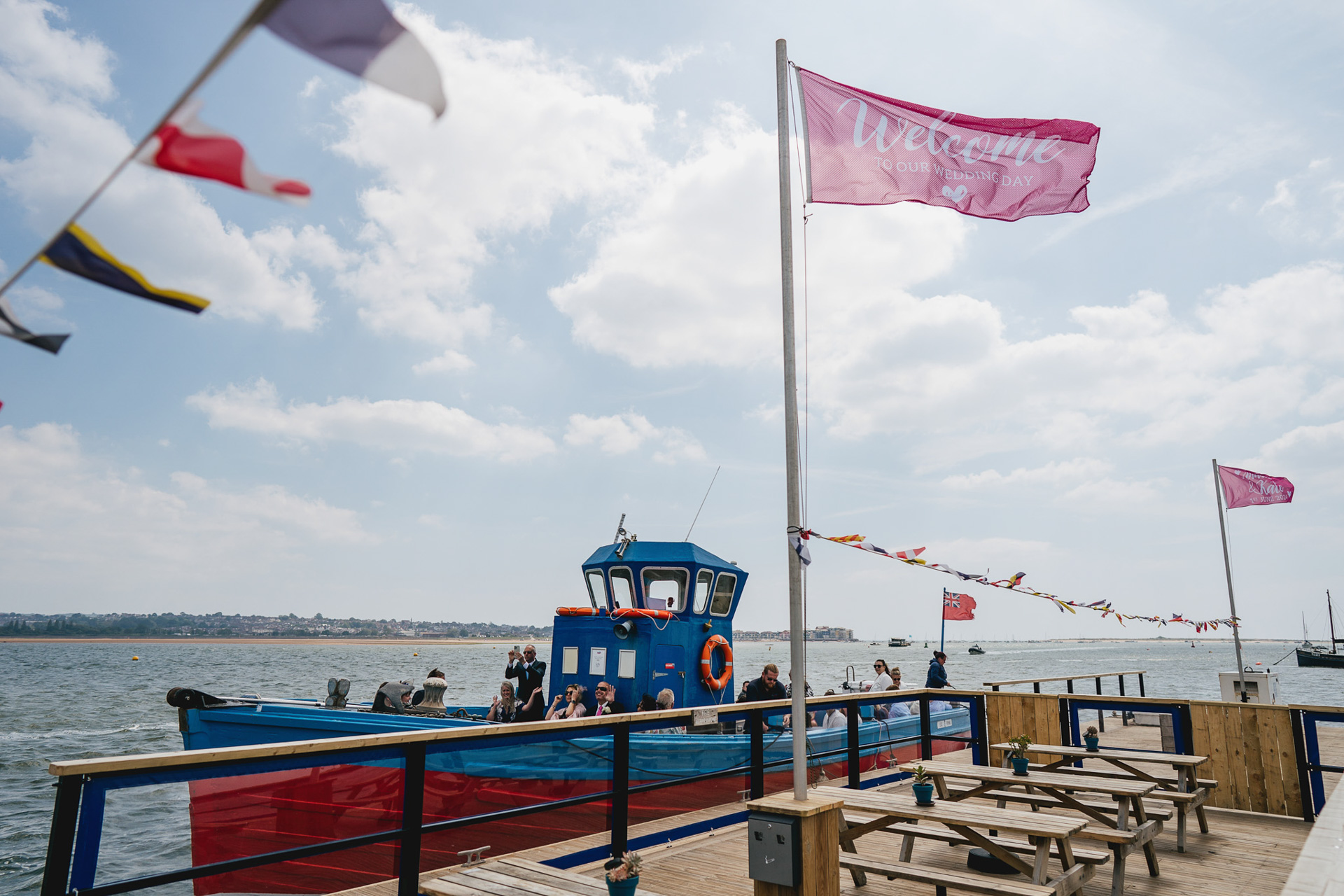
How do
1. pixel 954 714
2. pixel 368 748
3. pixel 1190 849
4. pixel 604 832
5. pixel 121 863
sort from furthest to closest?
pixel 954 714, pixel 121 863, pixel 1190 849, pixel 604 832, pixel 368 748

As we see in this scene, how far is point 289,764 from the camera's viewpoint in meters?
4.21

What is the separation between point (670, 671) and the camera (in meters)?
11.9

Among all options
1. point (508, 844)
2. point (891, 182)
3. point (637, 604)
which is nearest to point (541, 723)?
point (508, 844)

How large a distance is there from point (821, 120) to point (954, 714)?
461 inches

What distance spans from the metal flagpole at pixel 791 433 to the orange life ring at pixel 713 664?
7254 millimetres

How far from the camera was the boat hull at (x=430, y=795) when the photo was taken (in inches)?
219

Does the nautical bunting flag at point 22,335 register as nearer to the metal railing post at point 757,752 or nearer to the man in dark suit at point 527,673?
the metal railing post at point 757,752

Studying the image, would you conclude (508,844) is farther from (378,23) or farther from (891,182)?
(378,23)

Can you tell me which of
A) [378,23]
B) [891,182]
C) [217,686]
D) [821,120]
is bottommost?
[217,686]

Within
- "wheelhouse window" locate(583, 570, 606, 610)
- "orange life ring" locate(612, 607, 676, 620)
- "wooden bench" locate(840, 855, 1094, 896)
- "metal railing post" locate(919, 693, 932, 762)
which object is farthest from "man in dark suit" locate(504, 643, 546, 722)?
"wooden bench" locate(840, 855, 1094, 896)

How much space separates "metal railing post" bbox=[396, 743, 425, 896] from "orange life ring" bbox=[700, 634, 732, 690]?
26.2ft

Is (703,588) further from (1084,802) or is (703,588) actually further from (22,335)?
(22,335)

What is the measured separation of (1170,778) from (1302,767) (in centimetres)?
240

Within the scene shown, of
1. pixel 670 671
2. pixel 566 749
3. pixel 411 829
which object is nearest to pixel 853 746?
pixel 566 749
